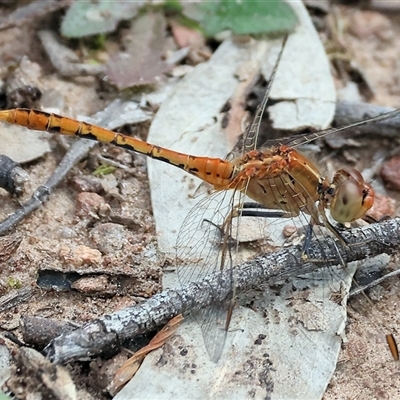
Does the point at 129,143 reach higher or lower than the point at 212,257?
higher

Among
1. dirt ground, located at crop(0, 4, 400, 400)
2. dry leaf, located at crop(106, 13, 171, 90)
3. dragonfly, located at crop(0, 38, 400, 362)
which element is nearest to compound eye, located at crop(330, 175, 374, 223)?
dragonfly, located at crop(0, 38, 400, 362)

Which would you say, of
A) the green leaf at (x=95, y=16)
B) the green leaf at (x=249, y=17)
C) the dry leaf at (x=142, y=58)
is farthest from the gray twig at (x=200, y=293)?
the green leaf at (x=95, y=16)

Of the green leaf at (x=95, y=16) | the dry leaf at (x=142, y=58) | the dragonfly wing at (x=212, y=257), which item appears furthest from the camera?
the green leaf at (x=95, y=16)

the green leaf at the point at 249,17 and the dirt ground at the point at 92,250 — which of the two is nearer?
the dirt ground at the point at 92,250

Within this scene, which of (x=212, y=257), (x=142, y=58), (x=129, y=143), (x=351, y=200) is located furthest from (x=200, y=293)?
(x=142, y=58)

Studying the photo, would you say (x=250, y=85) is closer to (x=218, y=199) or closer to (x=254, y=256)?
(x=218, y=199)

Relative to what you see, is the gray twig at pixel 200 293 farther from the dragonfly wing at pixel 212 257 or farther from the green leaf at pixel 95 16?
the green leaf at pixel 95 16

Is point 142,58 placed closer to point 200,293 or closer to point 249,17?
point 249,17
